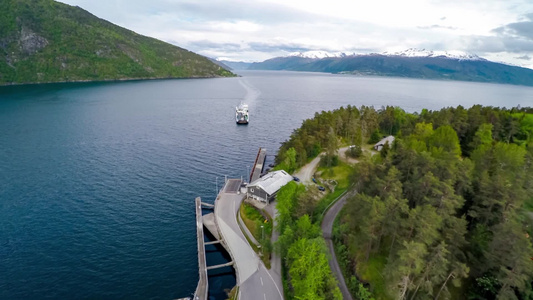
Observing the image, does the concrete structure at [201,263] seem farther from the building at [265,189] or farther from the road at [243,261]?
the building at [265,189]

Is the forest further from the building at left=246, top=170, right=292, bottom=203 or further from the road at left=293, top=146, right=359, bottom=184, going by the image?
the road at left=293, top=146, right=359, bottom=184

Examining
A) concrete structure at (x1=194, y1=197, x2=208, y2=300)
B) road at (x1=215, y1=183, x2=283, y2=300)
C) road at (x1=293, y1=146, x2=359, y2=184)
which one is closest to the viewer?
road at (x1=215, y1=183, x2=283, y2=300)

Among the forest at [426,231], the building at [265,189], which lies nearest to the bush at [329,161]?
the building at [265,189]

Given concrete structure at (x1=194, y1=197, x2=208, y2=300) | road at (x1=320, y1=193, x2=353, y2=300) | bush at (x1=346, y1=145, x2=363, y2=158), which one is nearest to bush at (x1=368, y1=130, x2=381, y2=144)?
bush at (x1=346, y1=145, x2=363, y2=158)

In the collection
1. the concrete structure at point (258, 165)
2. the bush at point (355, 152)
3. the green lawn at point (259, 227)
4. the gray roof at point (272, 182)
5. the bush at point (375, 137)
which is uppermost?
the bush at point (375, 137)

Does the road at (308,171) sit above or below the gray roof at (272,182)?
below

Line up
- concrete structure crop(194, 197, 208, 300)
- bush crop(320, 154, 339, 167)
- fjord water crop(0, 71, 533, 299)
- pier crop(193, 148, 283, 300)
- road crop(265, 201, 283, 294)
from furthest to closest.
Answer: bush crop(320, 154, 339, 167), fjord water crop(0, 71, 533, 299), road crop(265, 201, 283, 294), concrete structure crop(194, 197, 208, 300), pier crop(193, 148, 283, 300)

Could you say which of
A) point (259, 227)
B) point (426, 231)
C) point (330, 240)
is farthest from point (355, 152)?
point (426, 231)
